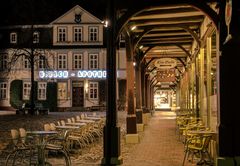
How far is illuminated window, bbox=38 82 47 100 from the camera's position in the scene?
4812cm

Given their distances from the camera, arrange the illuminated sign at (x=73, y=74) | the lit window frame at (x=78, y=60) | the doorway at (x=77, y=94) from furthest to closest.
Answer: the doorway at (x=77, y=94)
the lit window frame at (x=78, y=60)
the illuminated sign at (x=73, y=74)

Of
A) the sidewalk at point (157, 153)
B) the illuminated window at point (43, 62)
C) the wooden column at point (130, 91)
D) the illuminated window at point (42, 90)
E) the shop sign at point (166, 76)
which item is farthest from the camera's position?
the illuminated window at point (42, 90)

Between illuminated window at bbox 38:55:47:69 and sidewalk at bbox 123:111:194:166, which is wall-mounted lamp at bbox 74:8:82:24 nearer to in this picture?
illuminated window at bbox 38:55:47:69

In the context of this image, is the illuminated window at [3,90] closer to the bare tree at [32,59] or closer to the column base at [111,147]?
the bare tree at [32,59]

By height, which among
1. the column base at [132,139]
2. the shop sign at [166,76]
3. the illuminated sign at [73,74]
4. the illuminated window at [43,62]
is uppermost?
the illuminated window at [43,62]

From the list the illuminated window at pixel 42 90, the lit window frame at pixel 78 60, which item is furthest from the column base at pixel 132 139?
the illuminated window at pixel 42 90

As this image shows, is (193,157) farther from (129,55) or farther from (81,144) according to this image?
(129,55)

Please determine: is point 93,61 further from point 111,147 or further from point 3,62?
point 111,147

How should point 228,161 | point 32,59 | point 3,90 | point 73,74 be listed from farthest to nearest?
1. point 3,90
2. point 73,74
3. point 32,59
4. point 228,161

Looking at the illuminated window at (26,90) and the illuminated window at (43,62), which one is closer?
the illuminated window at (43,62)

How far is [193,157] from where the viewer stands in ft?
38.8

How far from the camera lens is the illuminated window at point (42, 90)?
48122 millimetres

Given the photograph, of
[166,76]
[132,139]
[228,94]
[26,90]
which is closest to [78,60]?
[26,90]

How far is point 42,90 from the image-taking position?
48469mm
